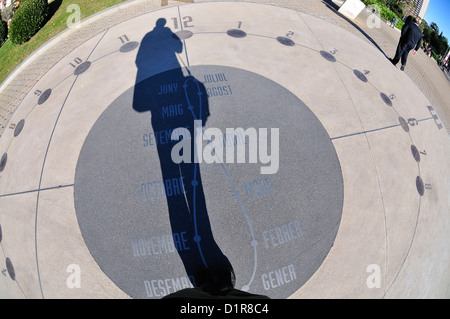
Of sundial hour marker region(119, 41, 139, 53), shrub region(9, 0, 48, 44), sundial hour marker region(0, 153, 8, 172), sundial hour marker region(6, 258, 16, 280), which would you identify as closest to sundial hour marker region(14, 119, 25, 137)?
sundial hour marker region(0, 153, 8, 172)

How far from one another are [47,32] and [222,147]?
13379 mm

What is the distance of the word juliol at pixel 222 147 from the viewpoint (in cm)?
801

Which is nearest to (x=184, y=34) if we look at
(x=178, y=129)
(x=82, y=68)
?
(x=82, y=68)

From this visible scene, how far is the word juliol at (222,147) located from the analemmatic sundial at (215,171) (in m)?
0.05

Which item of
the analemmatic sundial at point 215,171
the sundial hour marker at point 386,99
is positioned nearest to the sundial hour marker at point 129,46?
the analemmatic sundial at point 215,171

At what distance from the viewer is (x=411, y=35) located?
1087 cm

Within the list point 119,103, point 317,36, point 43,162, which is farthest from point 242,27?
point 43,162

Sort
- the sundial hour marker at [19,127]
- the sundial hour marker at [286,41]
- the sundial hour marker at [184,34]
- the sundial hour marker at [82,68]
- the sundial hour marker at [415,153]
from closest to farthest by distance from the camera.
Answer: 1. the sundial hour marker at [415,153]
2. the sundial hour marker at [19,127]
3. the sundial hour marker at [82,68]
4. the sundial hour marker at [184,34]
5. the sundial hour marker at [286,41]

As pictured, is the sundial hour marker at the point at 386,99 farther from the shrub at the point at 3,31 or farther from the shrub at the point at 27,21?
the shrub at the point at 3,31

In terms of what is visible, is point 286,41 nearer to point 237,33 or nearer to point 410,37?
point 237,33

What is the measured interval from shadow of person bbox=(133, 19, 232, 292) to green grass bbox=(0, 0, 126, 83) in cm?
525

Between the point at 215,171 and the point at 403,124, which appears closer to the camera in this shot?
the point at 215,171

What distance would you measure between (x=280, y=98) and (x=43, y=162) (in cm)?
937

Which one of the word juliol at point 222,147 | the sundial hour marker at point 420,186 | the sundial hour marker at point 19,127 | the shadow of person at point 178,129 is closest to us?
the shadow of person at point 178,129
